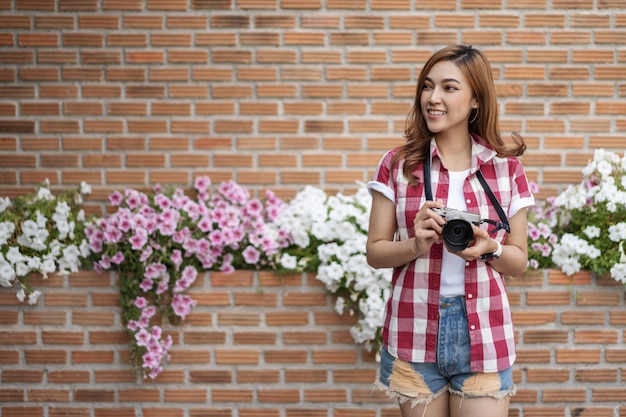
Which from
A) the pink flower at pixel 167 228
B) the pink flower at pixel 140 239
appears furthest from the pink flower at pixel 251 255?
the pink flower at pixel 140 239

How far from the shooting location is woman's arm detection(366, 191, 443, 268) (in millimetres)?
1927

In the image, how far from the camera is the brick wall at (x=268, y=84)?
3.47 metres

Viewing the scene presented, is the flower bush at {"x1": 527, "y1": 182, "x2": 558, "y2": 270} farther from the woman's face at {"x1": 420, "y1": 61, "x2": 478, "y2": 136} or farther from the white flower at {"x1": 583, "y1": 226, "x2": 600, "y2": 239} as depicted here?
the woman's face at {"x1": 420, "y1": 61, "x2": 478, "y2": 136}

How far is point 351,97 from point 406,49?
14.4 inches

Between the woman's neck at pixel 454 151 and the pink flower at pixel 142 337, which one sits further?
the pink flower at pixel 142 337

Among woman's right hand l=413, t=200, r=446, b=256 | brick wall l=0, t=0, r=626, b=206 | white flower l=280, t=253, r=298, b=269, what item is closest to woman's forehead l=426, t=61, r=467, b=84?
woman's right hand l=413, t=200, r=446, b=256

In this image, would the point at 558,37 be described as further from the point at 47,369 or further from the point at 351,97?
the point at 47,369

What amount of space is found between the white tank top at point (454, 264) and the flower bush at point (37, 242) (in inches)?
73.1

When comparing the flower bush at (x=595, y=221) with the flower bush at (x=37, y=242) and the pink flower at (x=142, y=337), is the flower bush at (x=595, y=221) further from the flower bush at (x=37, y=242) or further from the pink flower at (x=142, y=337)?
the flower bush at (x=37, y=242)

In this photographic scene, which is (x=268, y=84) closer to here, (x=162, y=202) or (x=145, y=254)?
(x=162, y=202)

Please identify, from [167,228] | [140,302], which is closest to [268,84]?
[167,228]

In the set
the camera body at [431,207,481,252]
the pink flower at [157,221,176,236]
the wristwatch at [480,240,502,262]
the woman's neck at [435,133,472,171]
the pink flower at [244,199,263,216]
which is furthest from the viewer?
the pink flower at [244,199,263,216]

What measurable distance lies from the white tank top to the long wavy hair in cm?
12

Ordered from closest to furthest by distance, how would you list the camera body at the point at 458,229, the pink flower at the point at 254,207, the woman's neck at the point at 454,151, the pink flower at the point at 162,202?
the camera body at the point at 458,229, the woman's neck at the point at 454,151, the pink flower at the point at 162,202, the pink flower at the point at 254,207
